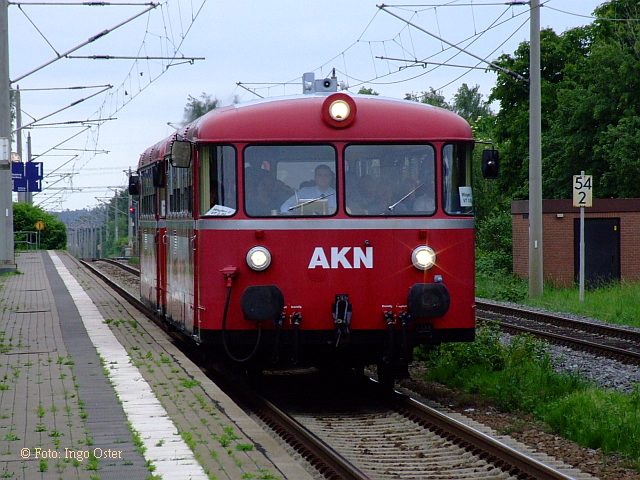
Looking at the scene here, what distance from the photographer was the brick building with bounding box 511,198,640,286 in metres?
30.3

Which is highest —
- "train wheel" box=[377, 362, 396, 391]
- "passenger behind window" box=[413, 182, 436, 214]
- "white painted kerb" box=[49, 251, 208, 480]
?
"passenger behind window" box=[413, 182, 436, 214]

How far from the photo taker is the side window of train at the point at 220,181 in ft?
38.0

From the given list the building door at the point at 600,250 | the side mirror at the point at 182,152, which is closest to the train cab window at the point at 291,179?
the side mirror at the point at 182,152

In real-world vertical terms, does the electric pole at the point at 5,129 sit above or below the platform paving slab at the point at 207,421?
above

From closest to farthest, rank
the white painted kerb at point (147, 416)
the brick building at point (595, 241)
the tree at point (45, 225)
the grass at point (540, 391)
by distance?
1. the white painted kerb at point (147, 416)
2. the grass at point (540, 391)
3. the brick building at point (595, 241)
4. the tree at point (45, 225)

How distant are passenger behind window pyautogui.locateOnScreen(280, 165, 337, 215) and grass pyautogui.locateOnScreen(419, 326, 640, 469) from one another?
267cm

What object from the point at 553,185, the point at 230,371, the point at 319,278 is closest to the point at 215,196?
the point at 319,278

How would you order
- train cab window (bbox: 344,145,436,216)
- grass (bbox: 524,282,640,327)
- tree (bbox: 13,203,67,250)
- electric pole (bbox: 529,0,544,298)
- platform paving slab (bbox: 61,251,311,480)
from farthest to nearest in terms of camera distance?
tree (bbox: 13,203,67,250) < electric pole (bbox: 529,0,544,298) < grass (bbox: 524,282,640,327) < train cab window (bbox: 344,145,436,216) < platform paving slab (bbox: 61,251,311,480)

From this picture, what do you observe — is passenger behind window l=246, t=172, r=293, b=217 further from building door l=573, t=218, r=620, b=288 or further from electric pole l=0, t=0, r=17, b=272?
building door l=573, t=218, r=620, b=288

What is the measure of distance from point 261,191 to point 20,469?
467 cm

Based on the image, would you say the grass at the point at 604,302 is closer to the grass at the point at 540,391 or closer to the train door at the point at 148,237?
the grass at the point at 540,391

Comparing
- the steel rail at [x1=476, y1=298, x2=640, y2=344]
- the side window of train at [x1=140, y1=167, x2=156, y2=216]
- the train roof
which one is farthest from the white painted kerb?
the steel rail at [x1=476, y1=298, x2=640, y2=344]

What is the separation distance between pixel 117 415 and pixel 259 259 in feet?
8.12

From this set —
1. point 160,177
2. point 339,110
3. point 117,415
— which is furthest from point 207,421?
point 160,177
